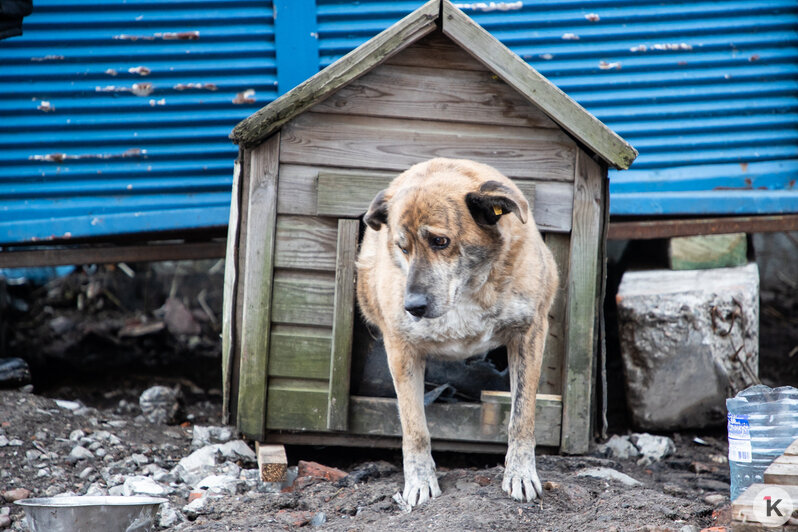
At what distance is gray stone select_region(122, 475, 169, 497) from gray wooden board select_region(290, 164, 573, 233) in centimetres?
157

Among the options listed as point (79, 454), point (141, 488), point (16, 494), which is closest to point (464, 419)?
point (141, 488)

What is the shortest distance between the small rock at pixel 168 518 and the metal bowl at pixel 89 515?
143 mm

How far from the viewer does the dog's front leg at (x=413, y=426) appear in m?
3.33

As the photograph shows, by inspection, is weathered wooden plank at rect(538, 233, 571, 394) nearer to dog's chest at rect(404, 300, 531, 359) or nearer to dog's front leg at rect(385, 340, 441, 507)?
dog's chest at rect(404, 300, 531, 359)

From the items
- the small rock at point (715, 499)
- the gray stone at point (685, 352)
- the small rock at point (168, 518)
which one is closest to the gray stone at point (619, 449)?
the gray stone at point (685, 352)

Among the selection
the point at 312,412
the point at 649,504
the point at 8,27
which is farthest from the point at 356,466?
the point at 8,27

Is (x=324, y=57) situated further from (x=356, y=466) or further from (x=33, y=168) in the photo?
(x=356, y=466)

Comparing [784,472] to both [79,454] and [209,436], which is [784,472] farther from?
[79,454]

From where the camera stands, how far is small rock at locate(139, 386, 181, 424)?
15.7 ft

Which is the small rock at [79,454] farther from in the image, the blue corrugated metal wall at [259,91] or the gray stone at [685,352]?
the gray stone at [685,352]

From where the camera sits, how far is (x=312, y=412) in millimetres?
4090

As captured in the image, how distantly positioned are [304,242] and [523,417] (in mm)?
1557

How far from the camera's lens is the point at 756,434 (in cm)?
309

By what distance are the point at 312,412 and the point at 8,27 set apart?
299 cm
